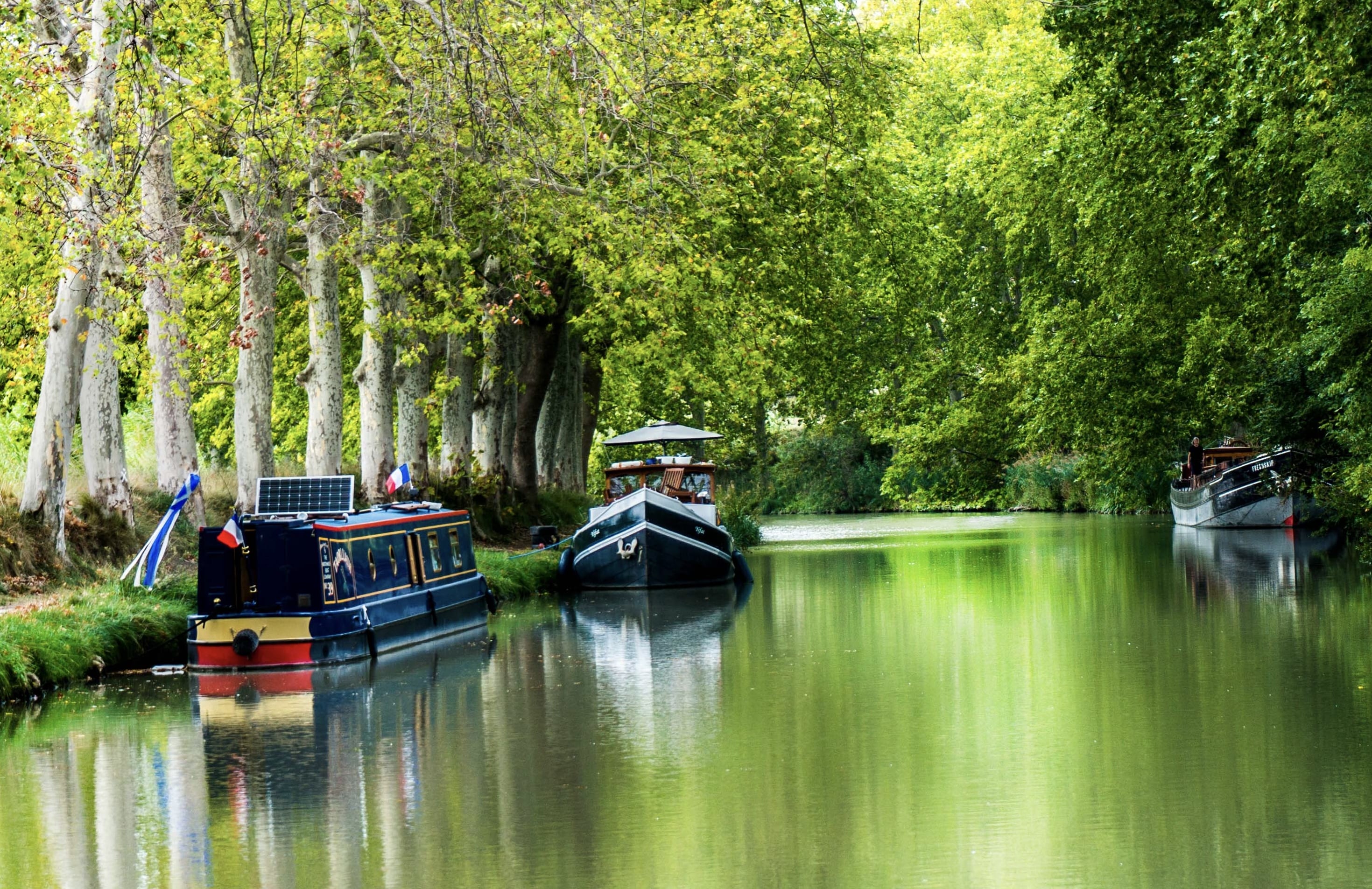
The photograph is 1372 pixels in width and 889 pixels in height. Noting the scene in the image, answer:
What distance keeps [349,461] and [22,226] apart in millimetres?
28508

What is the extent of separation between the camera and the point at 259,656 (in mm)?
20297

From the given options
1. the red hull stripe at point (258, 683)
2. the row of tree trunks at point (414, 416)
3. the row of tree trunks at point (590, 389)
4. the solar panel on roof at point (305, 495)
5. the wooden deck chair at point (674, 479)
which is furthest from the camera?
the row of tree trunks at point (590, 389)

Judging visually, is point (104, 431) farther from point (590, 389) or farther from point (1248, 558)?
point (590, 389)

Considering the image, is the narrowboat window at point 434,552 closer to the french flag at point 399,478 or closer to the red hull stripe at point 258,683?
the french flag at point 399,478

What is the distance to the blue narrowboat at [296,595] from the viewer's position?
2008cm

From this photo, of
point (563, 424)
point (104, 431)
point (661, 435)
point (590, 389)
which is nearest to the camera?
point (104, 431)

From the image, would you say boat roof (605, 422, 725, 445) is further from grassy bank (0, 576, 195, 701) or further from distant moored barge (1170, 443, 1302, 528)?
grassy bank (0, 576, 195, 701)

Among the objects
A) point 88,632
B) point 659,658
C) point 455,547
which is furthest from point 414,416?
point 88,632

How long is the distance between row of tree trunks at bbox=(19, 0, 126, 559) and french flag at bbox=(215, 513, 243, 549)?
95.9 inches

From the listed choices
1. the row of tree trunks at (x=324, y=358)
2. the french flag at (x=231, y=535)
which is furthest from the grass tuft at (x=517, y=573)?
the french flag at (x=231, y=535)

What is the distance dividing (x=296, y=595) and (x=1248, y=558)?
66.3 ft

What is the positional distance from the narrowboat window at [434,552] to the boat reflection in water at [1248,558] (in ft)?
35.9

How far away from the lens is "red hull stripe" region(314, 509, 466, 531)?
68.8ft

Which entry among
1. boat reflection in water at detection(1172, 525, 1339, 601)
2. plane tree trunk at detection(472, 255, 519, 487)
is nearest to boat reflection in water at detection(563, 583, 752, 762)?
plane tree trunk at detection(472, 255, 519, 487)
